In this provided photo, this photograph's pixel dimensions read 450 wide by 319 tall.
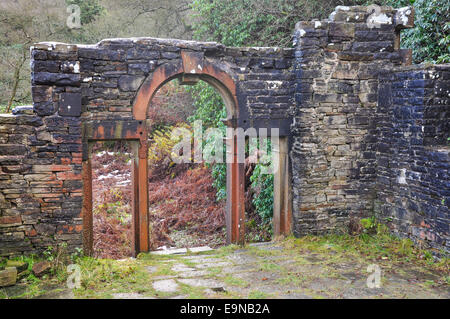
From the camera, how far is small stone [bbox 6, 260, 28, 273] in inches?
213

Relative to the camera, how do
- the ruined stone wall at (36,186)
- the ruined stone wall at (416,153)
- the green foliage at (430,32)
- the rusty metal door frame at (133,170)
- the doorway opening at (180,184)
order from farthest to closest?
1. the doorway opening at (180,184)
2. the green foliage at (430,32)
3. the rusty metal door frame at (133,170)
4. the ruined stone wall at (416,153)
5. the ruined stone wall at (36,186)

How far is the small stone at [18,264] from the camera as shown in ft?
17.7

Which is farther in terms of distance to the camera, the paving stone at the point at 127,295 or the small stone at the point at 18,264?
the small stone at the point at 18,264

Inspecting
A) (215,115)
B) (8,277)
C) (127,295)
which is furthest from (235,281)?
(215,115)

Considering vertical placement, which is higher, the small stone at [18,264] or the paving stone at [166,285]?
the small stone at [18,264]

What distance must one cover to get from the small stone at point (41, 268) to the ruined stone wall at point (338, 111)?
3861 mm

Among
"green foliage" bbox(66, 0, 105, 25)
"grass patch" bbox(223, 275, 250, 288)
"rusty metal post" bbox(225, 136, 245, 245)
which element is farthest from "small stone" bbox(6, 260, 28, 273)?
"green foliage" bbox(66, 0, 105, 25)

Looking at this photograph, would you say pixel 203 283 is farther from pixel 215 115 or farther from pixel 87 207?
pixel 215 115

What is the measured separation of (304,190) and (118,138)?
309cm

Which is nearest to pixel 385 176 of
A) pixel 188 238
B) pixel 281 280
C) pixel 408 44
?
pixel 281 280

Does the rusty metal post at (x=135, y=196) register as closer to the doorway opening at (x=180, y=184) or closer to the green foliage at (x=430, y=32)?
the doorway opening at (x=180, y=184)

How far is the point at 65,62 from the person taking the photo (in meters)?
5.70

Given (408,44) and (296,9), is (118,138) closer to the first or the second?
(296,9)

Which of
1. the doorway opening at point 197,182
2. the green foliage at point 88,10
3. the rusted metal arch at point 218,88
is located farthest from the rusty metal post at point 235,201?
the green foliage at point 88,10
